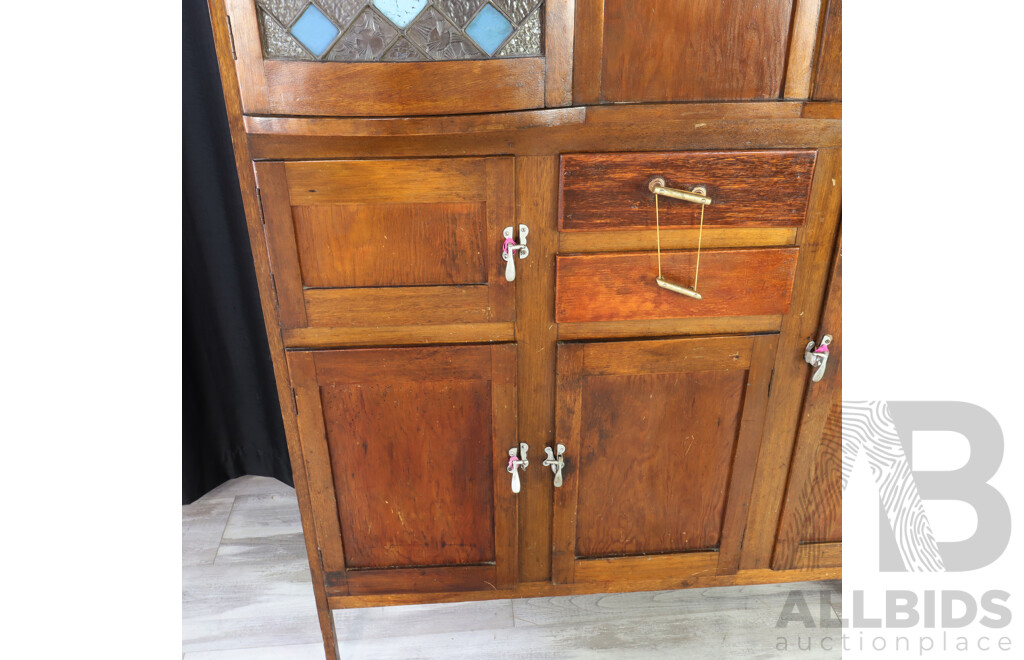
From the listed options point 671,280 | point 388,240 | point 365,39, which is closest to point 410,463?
point 388,240

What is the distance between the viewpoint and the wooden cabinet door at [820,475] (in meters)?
0.92

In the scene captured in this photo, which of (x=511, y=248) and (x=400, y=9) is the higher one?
(x=400, y=9)

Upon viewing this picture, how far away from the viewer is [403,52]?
74cm

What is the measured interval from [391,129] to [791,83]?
460mm

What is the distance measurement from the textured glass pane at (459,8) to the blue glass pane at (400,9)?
0.02 metres

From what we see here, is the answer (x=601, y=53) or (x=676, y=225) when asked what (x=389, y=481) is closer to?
(x=676, y=225)

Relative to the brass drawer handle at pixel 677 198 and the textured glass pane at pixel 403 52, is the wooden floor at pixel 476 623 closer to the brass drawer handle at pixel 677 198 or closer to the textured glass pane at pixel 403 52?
the brass drawer handle at pixel 677 198

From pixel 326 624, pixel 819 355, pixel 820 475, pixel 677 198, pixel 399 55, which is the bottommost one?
pixel 326 624

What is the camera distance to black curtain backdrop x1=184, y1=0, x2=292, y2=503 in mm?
1224

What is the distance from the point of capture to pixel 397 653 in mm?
1172

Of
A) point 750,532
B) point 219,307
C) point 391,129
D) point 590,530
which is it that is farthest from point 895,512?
point 219,307

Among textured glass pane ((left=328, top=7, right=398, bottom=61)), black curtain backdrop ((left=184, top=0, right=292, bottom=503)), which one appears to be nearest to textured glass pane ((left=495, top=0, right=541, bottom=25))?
textured glass pane ((left=328, top=7, right=398, bottom=61))

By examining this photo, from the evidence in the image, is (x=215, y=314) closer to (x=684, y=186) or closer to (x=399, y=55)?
(x=399, y=55)

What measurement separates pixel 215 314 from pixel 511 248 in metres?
0.81
